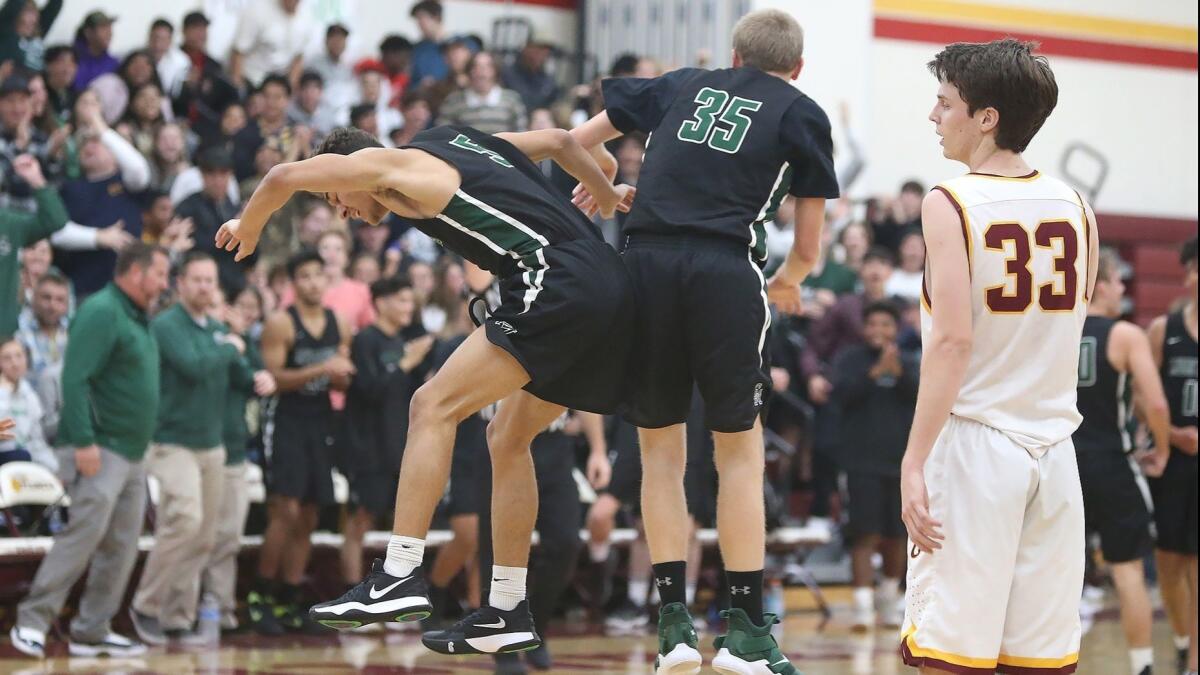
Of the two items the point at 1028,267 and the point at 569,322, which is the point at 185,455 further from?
the point at 1028,267

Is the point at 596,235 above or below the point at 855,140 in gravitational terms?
below

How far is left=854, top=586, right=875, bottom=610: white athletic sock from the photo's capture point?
11.8 meters

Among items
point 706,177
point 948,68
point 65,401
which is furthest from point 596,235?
point 65,401

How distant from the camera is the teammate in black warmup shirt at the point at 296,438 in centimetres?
1037

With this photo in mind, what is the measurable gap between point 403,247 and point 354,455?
2.86 m

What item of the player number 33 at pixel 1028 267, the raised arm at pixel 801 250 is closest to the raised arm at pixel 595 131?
the raised arm at pixel 801 250

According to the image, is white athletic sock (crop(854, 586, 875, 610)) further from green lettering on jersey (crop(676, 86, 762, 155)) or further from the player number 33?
the player number 33

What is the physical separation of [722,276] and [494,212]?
2.65 ft

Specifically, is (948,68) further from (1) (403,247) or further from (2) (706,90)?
(1) (403,247)

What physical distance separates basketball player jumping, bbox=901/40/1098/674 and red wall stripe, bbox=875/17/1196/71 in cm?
1427

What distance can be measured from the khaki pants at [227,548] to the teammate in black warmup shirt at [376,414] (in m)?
0.74

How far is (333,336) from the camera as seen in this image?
10.8 meters

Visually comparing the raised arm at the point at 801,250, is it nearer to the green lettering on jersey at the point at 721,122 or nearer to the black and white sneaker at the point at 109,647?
the green lettering on jersey at the point at 721,122

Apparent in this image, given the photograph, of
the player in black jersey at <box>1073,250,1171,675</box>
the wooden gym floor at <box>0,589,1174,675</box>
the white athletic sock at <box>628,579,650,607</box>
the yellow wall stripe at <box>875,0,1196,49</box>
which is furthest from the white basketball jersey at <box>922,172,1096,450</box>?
the yellow wall stripe at <box>875,0,1196,49</box>
